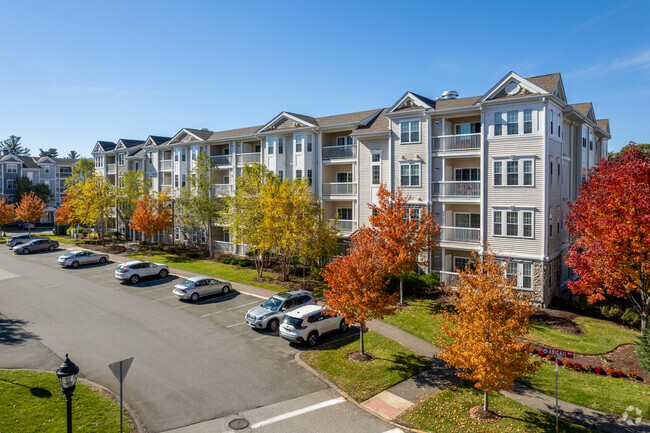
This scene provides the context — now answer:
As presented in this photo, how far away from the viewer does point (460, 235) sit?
27.5 metres

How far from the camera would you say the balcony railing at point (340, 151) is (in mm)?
34031

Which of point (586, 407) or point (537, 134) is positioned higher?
point (537, 134)

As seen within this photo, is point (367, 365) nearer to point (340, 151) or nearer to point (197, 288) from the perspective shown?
point (197, 288)

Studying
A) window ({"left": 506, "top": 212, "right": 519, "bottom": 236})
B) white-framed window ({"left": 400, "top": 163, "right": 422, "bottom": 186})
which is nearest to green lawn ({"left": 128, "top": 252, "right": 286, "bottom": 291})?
white-framed window ({"left": 400, "top": 163, "right": 422, "bottom": 186})

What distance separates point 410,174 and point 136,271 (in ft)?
72.1

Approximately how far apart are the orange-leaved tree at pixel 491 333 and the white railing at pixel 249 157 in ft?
100

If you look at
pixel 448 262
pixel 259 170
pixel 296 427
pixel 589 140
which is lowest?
pixel 296 427

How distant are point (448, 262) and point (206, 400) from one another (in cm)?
1981

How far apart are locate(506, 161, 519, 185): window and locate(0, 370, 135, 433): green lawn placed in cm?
2337

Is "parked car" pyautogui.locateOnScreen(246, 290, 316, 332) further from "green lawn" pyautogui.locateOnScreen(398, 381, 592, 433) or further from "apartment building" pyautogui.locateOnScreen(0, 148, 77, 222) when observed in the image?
"apartment building" pyautogui.locateOnScreen(0, 148, 77, 222)

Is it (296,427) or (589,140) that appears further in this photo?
(589,140)

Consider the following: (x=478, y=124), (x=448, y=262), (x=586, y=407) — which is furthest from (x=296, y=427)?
(x=478, y=124)

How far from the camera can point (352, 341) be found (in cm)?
1981

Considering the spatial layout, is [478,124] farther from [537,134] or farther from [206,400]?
[206,400]
